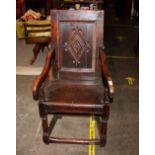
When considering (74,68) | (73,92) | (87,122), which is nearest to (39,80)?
(73,92)

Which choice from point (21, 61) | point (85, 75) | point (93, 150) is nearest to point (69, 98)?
point (85, 75)

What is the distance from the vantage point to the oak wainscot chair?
171 cm

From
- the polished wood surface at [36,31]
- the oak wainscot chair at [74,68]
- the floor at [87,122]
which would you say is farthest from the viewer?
the polished wood surface at [36,31]

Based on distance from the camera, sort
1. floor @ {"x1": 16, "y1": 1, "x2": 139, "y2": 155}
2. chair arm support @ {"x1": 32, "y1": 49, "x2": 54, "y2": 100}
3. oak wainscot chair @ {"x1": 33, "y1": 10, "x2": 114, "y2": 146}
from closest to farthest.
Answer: chair arm support @ {"x1": 32, "y1": 49, "x2": 54, "y2": 100}, oak wainscot chair @ {"x1": 33, "y1": 10, "x2": 114, "y2": 146}, floor @ {"x1": 16, "y1": 1, "x2": 139, "y2": 155}

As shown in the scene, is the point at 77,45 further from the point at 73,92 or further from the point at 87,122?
the point at 87,122

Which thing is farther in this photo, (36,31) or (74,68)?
(36,31)

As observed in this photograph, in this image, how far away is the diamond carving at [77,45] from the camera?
194cm

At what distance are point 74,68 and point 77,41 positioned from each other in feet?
0.81

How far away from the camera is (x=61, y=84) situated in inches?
76.6

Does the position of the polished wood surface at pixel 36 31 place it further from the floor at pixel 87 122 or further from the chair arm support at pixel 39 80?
the chair arm support at pixel 39 80

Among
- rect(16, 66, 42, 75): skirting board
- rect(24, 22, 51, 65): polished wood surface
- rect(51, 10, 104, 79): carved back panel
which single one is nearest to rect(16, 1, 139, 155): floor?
rect(16, 66, 42, 75): skirting board

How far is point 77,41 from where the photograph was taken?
1.95 meters

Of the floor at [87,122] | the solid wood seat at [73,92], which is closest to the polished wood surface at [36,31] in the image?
the floor at [87,122]

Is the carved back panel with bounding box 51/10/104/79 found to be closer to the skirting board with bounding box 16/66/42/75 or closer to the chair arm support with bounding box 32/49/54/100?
the chair arm support with bounding box 32/49/54/100
